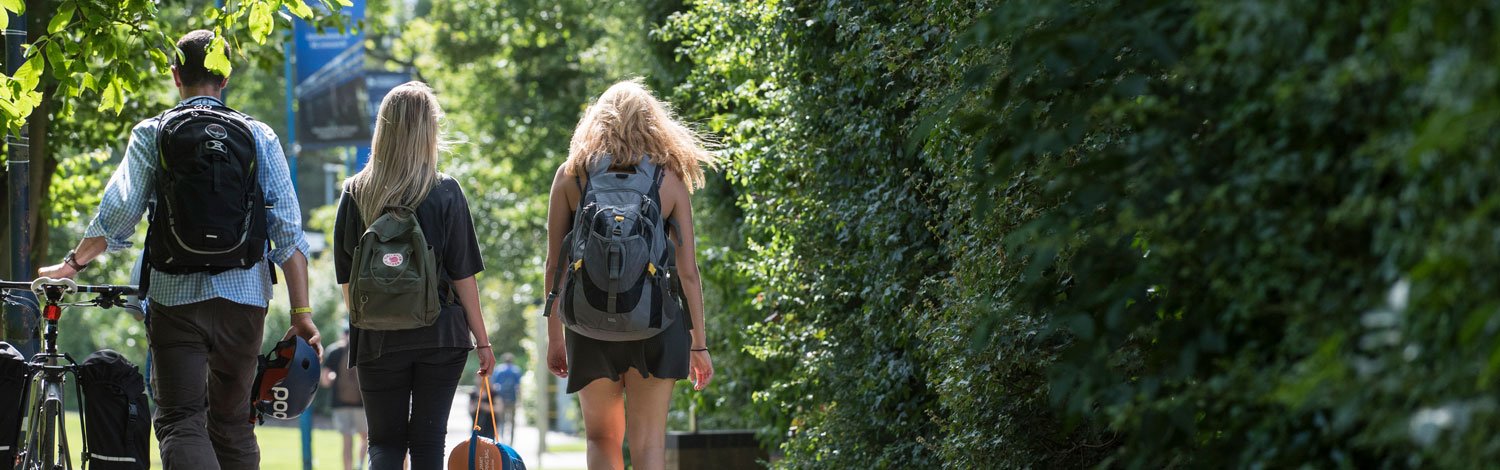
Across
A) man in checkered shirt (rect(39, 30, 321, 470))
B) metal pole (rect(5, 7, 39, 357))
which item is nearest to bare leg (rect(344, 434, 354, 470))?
metal pole (rect(5, 7, 39, 357))

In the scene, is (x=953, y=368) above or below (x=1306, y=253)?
below

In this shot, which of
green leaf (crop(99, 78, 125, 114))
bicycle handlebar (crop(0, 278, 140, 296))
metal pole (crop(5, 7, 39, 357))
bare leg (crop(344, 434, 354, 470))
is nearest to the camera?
bicycle handlebar (crop(0, 278, 140, 296))


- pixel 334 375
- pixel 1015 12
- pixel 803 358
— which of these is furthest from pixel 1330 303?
pixel 334 375

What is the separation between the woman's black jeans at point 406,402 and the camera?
546 centimetres

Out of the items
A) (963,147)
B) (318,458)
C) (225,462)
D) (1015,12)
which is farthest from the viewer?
(318,458)

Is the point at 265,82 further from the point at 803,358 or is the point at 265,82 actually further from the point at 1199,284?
the point at 1199,284

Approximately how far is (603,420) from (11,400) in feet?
6.34

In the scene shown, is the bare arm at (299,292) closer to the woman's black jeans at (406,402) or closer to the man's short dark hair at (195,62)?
the woman's black jeans at (406,402)

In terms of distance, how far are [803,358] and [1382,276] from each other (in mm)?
5292

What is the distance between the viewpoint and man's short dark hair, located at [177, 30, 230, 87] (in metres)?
5.73

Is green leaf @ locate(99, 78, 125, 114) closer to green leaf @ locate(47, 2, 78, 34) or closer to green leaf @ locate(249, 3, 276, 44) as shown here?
green leaf @ locate(47, 2, 78, 34)

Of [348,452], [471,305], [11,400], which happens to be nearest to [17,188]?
[11,400]

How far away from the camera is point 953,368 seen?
5172mm

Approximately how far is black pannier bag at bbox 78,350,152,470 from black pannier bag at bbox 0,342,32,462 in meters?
0.18
